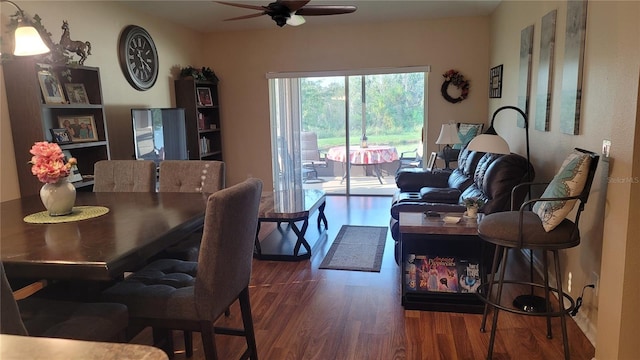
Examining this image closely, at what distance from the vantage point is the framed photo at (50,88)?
11.4 feet

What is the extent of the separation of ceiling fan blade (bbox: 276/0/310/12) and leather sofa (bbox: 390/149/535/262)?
1.67 meters

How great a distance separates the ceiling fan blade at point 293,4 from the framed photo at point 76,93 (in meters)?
2.00

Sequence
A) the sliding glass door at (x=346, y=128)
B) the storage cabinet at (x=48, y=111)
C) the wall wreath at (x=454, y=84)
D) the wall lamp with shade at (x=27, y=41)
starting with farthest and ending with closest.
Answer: the sliding glass door at (x=346, y=128) → the wall wreath at (x=454, y=84) → the storage cabinet at (x=48, y=111) → the wall lamp with shade at (x=27, y=41)

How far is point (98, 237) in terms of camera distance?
1.76 m

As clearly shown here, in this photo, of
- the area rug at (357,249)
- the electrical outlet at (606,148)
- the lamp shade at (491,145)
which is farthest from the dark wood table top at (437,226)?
the area rug at (357,249)

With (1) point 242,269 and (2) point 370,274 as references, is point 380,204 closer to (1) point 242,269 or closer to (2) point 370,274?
(2) point 370,274

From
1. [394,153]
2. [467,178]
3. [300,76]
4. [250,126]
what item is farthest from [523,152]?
[250,126]

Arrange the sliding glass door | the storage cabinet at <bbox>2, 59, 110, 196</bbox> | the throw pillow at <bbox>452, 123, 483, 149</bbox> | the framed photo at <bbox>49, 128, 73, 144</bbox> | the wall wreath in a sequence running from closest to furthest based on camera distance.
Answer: the storage cabinet at <bbox>2, 59, 110, 196</bbox> → the framed photo at <bbox>49, 128, 73, 144</bbox> → the throw pillow at <bbox>452, 123, 483, 149</bbox> → the wall wreath → the sliding glass door

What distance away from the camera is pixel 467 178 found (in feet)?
14.0

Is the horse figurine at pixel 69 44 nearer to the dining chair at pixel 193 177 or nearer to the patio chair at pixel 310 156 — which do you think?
the dining chair at pixel 193 177

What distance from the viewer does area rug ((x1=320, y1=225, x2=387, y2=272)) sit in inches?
147

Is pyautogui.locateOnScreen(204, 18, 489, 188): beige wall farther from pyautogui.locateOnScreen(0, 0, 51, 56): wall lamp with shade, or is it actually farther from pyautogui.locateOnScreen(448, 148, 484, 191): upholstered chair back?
pyautogui.locateOnScreen(0, 0, 51, 56): wall lamp with shade


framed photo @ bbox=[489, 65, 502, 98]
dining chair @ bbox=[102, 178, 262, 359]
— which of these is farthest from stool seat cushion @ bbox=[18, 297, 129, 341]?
framed photo @ bbox=[489, 65, 502, 98]

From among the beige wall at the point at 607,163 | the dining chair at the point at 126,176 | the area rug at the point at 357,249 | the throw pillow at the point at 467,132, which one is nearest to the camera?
Answer: the beige wall at the point at 607,163
